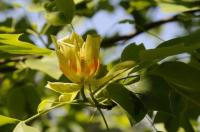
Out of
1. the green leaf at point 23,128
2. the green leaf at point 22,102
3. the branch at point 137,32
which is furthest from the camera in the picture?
the branch at point 137,32

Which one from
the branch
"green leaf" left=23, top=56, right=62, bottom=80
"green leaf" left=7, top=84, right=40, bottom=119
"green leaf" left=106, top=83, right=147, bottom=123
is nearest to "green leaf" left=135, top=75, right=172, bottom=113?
"green leaf" left=106, top=83, right=147, bottom=123

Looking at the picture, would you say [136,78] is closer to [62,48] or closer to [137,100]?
[137,100]

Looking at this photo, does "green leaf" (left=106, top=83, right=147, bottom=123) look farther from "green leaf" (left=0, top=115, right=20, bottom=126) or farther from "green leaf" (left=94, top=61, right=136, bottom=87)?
"green leaf" (left=0, top=115, right=20, bottom=126)

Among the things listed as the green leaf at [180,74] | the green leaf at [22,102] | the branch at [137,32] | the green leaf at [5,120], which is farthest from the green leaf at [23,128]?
A: the branch at [137,32]

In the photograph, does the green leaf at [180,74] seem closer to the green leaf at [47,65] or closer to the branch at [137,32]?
the green leaf at [47,65]

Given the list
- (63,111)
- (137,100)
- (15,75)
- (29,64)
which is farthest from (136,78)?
(63,111)

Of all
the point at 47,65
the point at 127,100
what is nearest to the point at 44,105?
the point at 127,100
